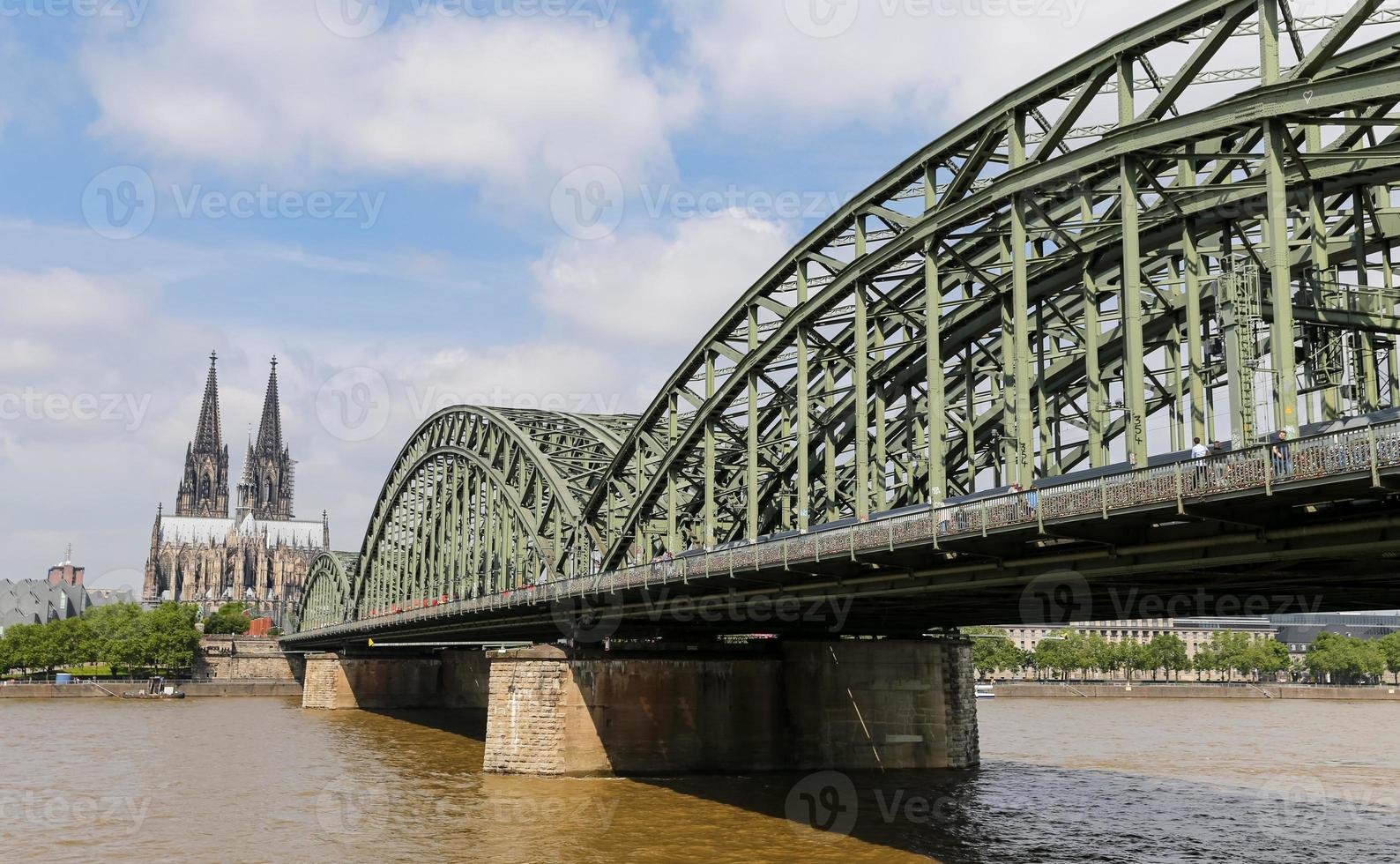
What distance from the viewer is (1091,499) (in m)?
25.3

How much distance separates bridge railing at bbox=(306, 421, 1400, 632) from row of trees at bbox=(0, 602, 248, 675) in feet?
421

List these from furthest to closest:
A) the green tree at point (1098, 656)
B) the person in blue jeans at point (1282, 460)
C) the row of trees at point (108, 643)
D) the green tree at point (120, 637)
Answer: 1. the green tree at point (1098, 656)
2. the green tree at point (120, 637)
3. the row of trees at point (108, 643)
4. the person in blue jeans at point (1282, 460)

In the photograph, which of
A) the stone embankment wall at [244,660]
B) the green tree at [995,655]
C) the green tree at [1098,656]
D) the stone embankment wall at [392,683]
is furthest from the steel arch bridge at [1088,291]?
the green tree at [1098,656]

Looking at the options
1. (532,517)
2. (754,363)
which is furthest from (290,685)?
(754,363)

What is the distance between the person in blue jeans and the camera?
846 inches

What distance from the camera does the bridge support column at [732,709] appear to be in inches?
2061

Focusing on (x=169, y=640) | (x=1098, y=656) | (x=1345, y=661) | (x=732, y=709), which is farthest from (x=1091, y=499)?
(x=1345, y=661)

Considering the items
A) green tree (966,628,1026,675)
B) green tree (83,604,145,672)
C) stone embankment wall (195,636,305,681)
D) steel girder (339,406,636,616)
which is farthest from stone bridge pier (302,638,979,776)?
green tree (966,628,1026,675)

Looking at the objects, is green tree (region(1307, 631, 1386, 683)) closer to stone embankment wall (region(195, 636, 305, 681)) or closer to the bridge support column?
stone embankment wall (region(195, 636, 305, 681))

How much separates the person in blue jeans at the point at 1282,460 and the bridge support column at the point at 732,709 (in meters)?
34.3

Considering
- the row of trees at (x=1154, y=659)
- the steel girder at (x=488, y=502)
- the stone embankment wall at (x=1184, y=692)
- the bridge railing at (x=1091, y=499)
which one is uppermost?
the steel girder at (x=488, y=502)

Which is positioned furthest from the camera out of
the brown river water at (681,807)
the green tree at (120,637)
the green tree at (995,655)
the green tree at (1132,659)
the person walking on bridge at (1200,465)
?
the green tree at (1132,659)

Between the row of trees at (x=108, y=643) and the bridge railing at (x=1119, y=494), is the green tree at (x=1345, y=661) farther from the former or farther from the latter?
the bridge railing at (x=1119, y=494)

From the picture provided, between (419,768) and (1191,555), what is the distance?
42.4 metres
